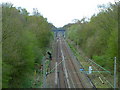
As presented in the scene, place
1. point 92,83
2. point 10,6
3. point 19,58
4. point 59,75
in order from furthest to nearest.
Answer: point 59,75 → point 92,83 → point 10,6 → point 19,58

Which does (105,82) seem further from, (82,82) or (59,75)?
(59,75)

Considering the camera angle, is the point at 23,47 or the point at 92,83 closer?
the point at 23,47

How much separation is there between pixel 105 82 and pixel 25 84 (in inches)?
292

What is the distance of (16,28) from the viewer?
606 inches

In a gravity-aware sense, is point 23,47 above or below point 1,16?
below

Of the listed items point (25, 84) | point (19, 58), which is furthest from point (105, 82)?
point (19, 58)

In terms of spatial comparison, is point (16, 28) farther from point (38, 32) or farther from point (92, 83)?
point (38, 32)

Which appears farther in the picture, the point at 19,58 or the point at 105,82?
the point at 105,82

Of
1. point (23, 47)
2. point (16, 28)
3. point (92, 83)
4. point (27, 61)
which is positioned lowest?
point (92, 83)

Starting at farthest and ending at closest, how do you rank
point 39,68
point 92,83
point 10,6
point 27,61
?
point 39,68, point 92,83, point 10,6, point 27,61

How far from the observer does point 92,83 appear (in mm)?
→ 17766

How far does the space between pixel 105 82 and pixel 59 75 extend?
5.19m

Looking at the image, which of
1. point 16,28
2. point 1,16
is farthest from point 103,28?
point 1,16

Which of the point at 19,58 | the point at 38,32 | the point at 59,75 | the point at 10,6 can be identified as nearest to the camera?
the point at 19,58
